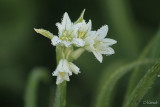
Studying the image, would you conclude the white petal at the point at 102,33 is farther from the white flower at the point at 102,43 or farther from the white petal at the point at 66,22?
the white petal at the point at 66,22

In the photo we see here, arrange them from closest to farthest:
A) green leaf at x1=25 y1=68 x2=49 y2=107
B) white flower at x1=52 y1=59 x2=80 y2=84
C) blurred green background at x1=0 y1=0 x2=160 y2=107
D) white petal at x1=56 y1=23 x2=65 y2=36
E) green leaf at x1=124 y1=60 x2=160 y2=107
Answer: green leaf at x1=124 y1=60 x2=160 y2=107, white flower at x1=52 y1=59 x2=80 y2=84, white petal at x1=56 y1=23 x2=65 y2=36, green leaf at x1=25 y1=68 x2=49 y2=107, blurred green background at x1=0 y1=0 x2=160 y2=107

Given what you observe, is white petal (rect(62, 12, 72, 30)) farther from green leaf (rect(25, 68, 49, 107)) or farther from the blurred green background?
the blurred green background

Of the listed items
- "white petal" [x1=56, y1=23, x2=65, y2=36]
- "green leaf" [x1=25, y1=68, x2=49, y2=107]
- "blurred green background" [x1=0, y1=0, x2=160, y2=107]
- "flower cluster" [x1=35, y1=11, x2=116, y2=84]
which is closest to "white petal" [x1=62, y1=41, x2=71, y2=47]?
"flower cluster" [x1=35, y1=11, x2=116, y2=84]

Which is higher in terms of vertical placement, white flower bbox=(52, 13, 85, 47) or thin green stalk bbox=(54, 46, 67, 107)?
white flower bbox=(52, 13, 85, 47)

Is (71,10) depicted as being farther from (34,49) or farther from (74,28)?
(74,28)

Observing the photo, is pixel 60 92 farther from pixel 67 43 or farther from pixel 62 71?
pixel 67 43

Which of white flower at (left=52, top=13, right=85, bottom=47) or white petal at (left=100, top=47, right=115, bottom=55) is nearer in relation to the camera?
white flower at (left=52, top=13, right=85, bottom=47)

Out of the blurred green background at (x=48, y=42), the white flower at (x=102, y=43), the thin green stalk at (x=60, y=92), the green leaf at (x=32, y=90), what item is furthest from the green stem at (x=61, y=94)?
the blurred green background at (x=48, y=42)
